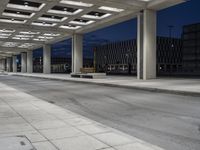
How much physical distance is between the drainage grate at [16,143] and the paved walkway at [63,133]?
0.12 metres

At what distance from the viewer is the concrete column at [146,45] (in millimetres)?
26745

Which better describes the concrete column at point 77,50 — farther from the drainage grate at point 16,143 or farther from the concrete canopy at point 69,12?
the drainage grate at point 16,143

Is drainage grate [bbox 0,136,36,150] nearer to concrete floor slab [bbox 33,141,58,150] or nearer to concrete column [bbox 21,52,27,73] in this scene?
concrete floor slab [bbox 33,141,58,150]

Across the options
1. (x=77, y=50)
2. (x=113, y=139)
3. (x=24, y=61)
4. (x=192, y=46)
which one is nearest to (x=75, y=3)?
(x=77, y=50)

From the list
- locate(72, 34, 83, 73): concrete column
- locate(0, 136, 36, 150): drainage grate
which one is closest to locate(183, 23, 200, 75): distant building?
locate(72, 34, 83, 73): concrete column

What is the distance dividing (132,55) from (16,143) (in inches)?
Result: 4253

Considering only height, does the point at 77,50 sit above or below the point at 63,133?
above

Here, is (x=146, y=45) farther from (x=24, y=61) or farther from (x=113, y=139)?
(x=24, y=61)

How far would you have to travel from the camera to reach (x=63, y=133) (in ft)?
17.6

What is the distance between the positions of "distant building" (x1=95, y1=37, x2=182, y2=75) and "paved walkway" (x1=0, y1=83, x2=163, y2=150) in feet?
274

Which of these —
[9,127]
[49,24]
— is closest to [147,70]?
[49,24]

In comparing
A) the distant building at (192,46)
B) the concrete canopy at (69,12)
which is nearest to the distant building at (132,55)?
the distant building at (192,46)

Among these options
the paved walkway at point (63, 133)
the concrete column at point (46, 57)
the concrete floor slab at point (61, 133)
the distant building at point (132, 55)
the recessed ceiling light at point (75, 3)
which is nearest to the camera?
the paved walkway at point (63, 133)

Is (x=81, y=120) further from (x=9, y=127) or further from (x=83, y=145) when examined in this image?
(x=83, y=145)
